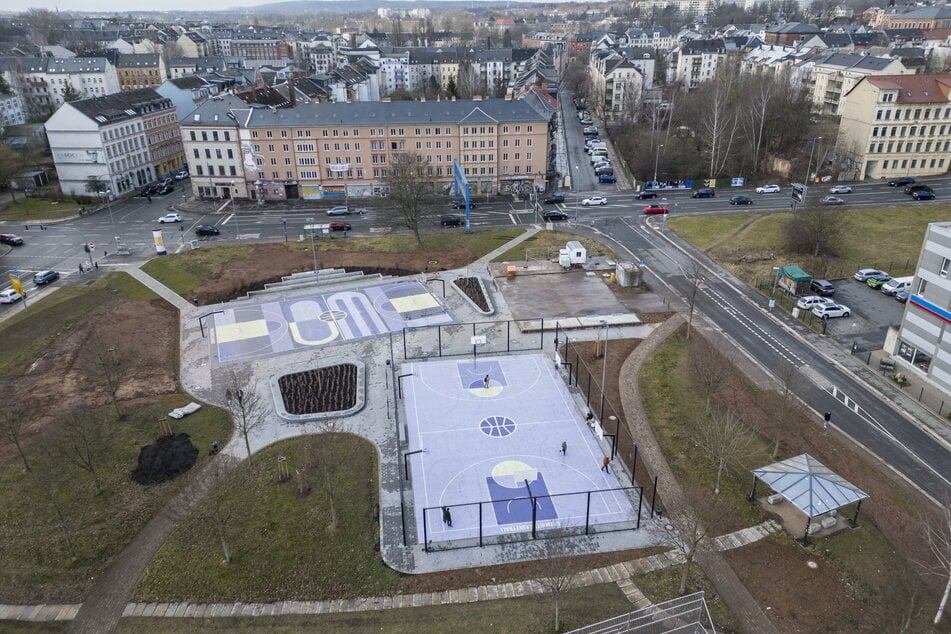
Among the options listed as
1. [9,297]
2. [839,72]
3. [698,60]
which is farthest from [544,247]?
[698,60]

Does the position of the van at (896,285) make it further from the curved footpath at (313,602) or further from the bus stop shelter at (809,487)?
the curved footpath at (313,602)

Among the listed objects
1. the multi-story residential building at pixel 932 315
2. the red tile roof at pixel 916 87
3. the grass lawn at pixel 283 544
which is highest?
the red tile roof at pixel 916 87

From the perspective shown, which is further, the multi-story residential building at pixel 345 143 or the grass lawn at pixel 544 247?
the multi-story residential building at pixel 345 143

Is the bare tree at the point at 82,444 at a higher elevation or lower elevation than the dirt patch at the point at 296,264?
higher

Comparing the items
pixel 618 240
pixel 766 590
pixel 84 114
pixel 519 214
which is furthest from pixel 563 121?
pixel 766 590

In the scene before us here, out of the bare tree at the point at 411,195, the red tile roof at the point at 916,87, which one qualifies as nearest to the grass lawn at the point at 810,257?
the red tile roof at the point at 916,87

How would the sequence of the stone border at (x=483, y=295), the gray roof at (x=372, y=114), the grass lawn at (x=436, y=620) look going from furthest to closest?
the gray roof at (x=372, y=114) → the stone border at (x=483, y=295) → the grass lawn at (x=436, y=620)

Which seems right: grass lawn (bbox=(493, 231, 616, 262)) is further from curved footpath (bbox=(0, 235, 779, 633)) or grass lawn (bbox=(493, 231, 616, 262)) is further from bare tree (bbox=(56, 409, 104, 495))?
curved footpath (bbox=(0, 235, 779, 633))

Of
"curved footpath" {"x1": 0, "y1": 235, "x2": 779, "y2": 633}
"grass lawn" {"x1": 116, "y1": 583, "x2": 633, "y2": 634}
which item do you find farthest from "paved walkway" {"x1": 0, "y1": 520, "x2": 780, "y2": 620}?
"grass lawn" {"x1": 116, "y1": 583, "x2": 633, "y2": 634}
